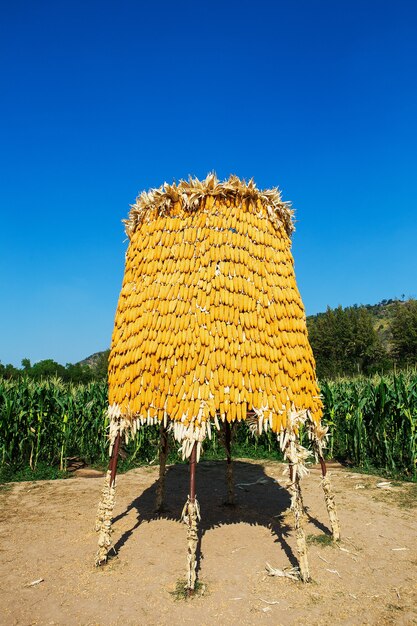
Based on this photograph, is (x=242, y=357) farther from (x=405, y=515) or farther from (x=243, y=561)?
(x=405, y=515)

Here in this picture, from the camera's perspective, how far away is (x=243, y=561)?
5898mm

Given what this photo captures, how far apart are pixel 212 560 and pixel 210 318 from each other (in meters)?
3.43

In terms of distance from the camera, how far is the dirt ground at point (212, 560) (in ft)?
15.1

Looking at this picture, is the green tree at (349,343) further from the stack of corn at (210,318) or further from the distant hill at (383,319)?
the stack of corn at (210,318)

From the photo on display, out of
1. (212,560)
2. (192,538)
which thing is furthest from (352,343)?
(192,538)

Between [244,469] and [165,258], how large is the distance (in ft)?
26.3

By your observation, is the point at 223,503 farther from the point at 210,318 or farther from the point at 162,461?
the point at 210,318

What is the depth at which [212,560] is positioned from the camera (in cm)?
595

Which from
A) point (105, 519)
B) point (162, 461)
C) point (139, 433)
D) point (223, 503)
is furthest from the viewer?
point (139, 433)

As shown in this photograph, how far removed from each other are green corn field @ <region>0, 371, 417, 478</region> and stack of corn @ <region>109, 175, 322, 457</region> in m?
6.19

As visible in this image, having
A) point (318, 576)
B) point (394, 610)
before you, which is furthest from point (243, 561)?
point (394, 610)

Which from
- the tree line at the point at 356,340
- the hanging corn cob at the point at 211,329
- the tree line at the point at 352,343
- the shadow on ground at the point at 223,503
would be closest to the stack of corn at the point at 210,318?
the hanging corn cob at the point at 211,329

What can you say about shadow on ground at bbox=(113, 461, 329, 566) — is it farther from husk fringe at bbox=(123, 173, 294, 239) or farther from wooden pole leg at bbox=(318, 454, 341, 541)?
husk fringe at bbox=(123, 173, 294, 239)

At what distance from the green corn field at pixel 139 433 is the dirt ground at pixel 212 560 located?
5.53 feet
